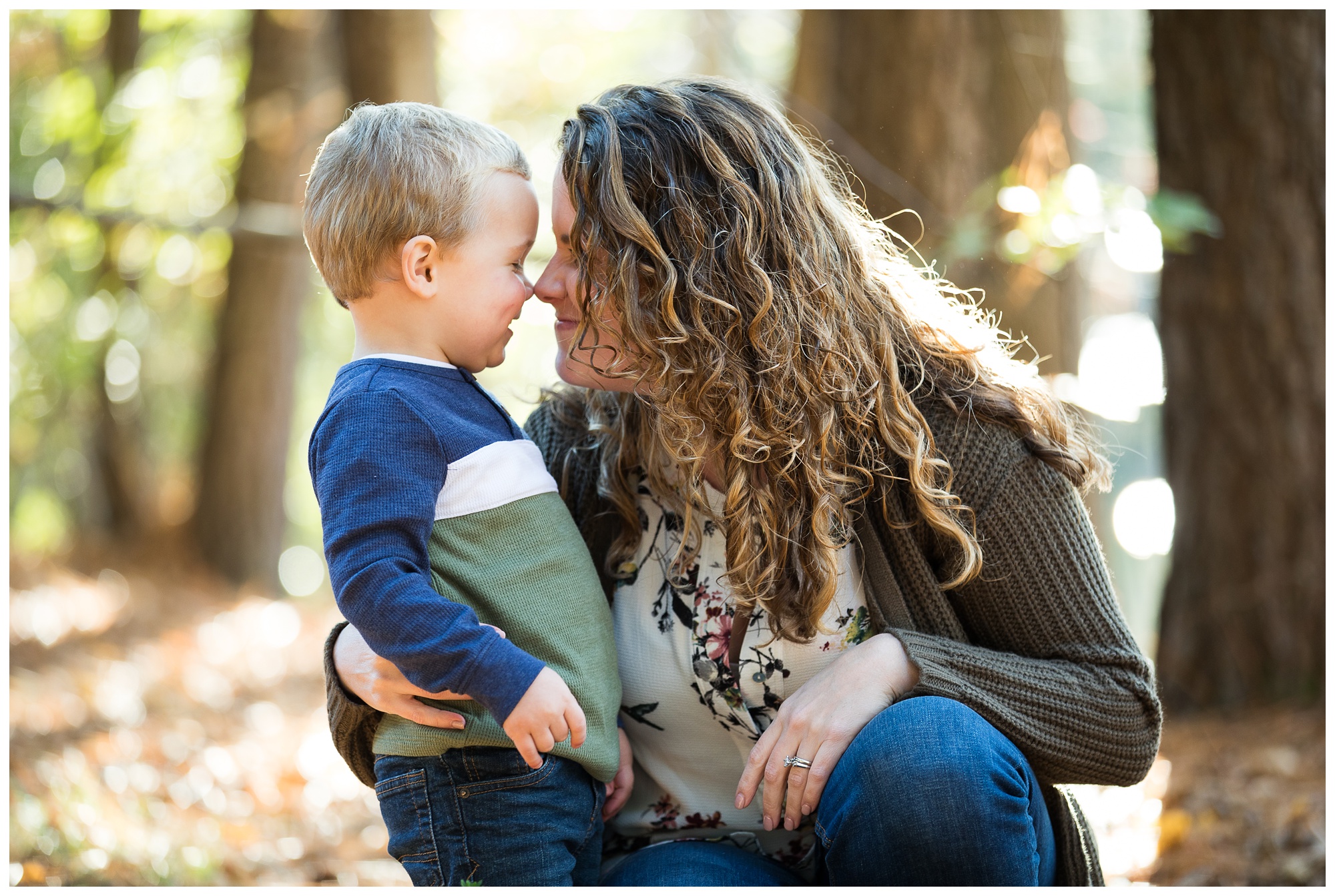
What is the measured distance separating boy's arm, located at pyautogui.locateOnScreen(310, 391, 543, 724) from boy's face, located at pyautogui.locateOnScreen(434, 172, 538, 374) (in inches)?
7.7

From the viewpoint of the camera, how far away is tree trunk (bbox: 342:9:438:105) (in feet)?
16.9

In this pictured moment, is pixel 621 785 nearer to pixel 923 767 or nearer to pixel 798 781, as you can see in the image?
pixel 798 781

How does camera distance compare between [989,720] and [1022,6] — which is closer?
[989,720]

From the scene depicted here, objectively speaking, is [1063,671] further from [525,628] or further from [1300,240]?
[1300,240]

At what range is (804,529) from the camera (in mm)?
1602

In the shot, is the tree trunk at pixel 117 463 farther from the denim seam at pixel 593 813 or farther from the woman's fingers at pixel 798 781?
the woman's fingers at pixel 798 781

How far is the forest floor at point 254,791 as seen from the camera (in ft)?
9.11

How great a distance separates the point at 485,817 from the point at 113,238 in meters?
5.52

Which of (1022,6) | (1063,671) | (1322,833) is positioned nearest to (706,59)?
(1022,6)

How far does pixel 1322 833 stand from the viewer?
288 cm

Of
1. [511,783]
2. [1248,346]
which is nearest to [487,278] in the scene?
[511,783]

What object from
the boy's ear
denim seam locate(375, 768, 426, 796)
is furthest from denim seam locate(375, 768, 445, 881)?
the boy's ear

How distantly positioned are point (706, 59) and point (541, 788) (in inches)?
413

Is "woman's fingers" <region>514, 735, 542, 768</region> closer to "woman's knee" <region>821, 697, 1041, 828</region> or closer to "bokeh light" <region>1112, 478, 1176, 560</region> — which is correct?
"woman's knee" <region>821, 697, 1041, 828</region>
